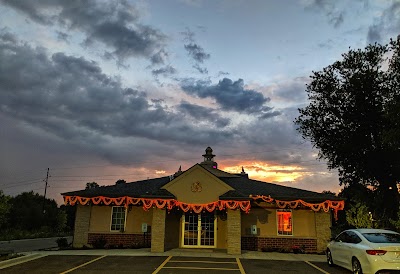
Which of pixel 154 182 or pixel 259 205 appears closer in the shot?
pixel 259 205

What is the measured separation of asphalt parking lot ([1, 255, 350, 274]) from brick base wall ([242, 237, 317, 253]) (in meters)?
4.34

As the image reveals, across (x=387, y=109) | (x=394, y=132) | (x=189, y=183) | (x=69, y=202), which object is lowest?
(x=69, y=202)

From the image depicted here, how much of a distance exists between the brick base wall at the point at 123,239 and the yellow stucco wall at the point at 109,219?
0.94 feet

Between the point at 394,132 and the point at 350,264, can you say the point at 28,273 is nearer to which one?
the point at 350,264

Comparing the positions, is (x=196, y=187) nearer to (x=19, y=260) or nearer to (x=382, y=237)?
(x=19, y=260)

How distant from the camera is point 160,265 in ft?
39.9

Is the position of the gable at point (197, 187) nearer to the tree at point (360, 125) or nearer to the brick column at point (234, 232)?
the brick column at point (234, 232)

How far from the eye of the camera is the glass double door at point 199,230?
60.4 feet

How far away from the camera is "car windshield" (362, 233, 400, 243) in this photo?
9562 millimetres

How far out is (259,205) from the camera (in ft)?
61.6

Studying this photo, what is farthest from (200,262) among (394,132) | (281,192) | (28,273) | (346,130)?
(346,130)

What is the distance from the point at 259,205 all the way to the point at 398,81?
15325 mm

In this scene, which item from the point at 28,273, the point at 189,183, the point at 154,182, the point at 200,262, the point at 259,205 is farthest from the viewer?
the point at 154,182

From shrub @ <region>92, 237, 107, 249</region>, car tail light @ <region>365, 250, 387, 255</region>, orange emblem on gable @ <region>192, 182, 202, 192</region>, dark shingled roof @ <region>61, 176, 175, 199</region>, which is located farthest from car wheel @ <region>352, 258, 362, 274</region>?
shrub @ <region>92, 237, 107, 249</region>
